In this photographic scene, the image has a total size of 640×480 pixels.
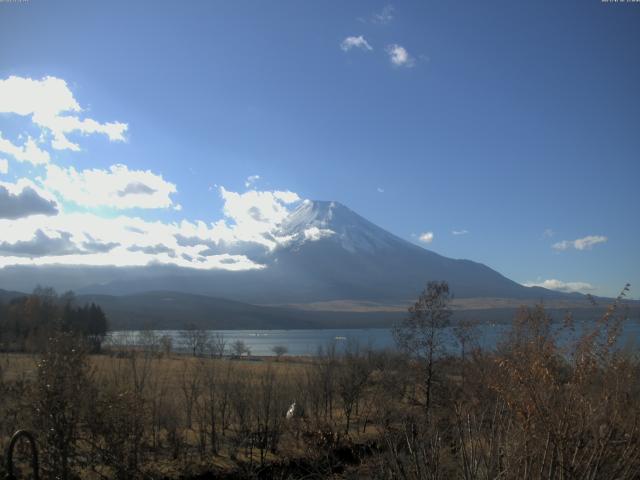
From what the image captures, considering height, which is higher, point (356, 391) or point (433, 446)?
point (433, 446)

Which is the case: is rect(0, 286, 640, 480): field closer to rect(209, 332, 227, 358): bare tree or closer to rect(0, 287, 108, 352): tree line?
rect(209, 332, 227, 358): bare tree

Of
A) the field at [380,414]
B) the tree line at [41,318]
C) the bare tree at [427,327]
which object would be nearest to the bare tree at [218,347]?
the field at [380,414]

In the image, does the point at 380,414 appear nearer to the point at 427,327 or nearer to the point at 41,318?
the point at 427,327

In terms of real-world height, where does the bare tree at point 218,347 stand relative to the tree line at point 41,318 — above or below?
below

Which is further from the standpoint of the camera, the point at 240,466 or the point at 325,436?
the point at 325,436

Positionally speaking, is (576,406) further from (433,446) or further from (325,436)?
(325,436)

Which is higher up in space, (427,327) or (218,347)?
(427,327)

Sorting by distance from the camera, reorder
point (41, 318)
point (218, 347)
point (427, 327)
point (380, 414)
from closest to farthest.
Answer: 1. point (380, 414)
2. point (427, 327)
3. point (218, 347)
4. point (41, 318)

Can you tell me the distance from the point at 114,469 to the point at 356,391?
14952 millimetres

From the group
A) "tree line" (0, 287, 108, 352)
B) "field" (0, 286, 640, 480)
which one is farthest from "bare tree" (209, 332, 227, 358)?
"tree line" (0, 287, 108, 352)

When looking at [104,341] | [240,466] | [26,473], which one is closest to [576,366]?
[26,473]

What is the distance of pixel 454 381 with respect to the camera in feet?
90.1

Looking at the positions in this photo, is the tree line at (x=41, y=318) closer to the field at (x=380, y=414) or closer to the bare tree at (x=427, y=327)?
the field at (x=380, y=414)

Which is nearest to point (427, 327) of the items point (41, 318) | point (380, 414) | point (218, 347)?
point (380, 414)
